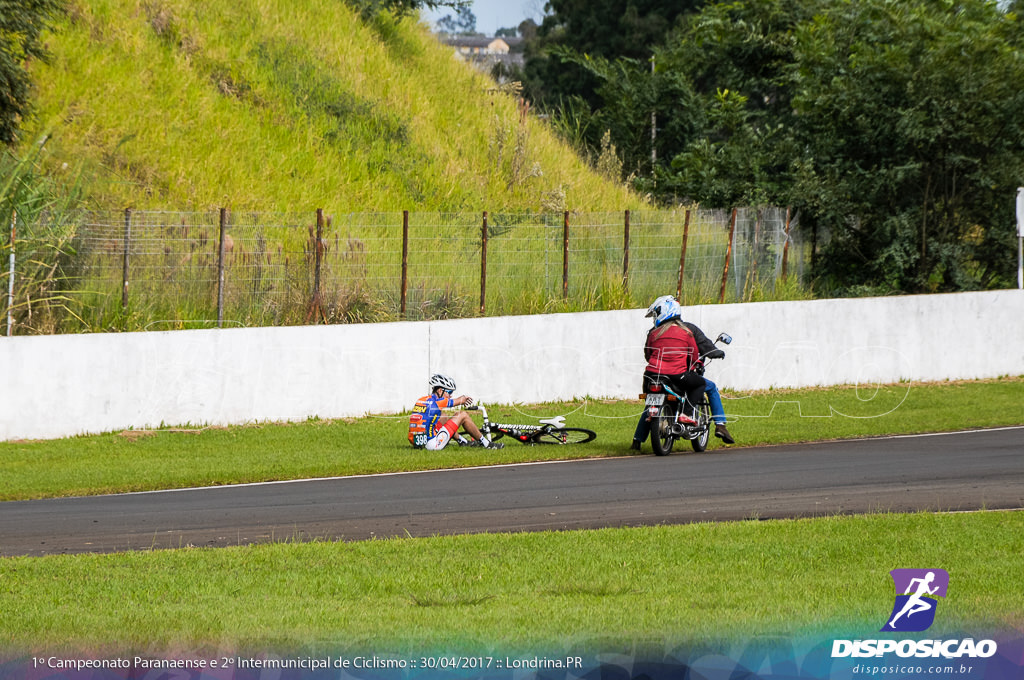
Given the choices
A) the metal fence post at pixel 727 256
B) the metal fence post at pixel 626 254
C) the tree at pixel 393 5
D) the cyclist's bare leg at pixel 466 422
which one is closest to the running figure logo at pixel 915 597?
the cyclist's bare leg at pixel 466 422

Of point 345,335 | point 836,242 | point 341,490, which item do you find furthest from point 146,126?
point 341,490

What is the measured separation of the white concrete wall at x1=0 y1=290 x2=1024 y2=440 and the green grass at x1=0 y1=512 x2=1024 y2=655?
8395 millimetres

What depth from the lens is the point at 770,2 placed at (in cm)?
3706

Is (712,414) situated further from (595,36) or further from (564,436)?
(595,36)

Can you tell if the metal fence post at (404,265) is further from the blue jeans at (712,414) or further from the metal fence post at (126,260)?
the blue jeans at (712,414)

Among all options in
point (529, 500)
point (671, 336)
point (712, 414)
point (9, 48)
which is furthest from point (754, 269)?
point (529, 500)

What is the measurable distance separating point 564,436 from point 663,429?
67.4 inches

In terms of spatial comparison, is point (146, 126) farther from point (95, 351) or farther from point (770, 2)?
point (770, 2)

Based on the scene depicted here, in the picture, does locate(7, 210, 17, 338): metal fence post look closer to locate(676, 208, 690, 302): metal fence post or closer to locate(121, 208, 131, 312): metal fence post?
locate(121, 208, 131, 312): metal fence post

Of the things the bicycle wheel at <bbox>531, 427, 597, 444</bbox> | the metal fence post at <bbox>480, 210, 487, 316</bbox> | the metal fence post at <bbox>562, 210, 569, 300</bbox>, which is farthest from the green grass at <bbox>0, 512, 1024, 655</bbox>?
the metal fence post at <bbox>562, 210, 569, 300</bbox>

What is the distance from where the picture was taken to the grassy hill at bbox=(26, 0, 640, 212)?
27.9 meters

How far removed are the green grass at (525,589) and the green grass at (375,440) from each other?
15.8 ft

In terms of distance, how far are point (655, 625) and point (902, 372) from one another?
18254mm

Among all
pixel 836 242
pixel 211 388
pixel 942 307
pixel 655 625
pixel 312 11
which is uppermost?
pixel 312 11
